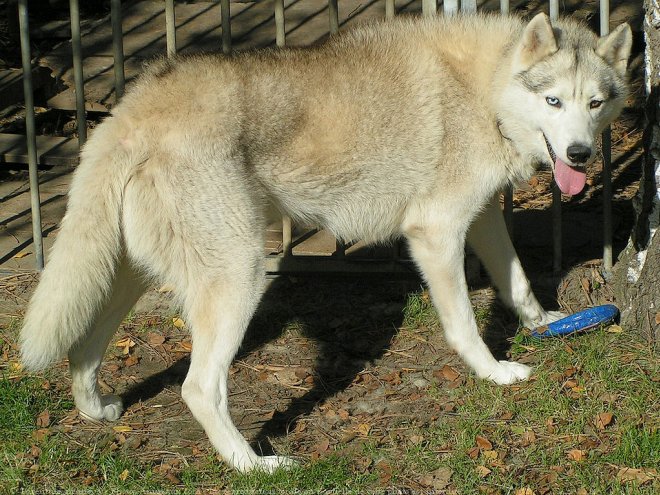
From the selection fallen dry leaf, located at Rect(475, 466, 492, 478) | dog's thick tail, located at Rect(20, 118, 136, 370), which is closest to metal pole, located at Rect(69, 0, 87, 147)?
dog's thick tail, located at Rect(20, 118, 136, 370)

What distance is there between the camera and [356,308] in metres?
5.81

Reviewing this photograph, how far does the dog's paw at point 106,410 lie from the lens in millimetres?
4594

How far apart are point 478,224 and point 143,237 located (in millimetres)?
2123

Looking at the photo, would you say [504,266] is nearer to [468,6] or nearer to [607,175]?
[607,175]

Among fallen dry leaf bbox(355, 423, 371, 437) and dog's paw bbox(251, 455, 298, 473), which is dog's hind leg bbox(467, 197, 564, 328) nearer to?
fallen dry leaf bbox(355, 423, 371, 437)

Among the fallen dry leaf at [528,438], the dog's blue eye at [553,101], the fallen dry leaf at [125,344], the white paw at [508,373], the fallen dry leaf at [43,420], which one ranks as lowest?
the fallen dry leaf at [125,344]

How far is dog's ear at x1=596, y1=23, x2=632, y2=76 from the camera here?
4719 mm

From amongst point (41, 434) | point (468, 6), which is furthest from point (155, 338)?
point (468, 6)

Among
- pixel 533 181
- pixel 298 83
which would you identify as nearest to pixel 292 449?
pixel 298 83

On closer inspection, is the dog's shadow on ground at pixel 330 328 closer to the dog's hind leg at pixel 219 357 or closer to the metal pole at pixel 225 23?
the dog's hind leg at pixel 219 357

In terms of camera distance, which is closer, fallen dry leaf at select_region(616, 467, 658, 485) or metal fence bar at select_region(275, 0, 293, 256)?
fallen dry leaf at select_region(616, 467, 658, 485)

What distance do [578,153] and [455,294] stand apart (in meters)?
0.99

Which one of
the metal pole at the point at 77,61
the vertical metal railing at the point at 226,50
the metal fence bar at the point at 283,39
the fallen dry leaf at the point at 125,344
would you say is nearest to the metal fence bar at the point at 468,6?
the vertical metal railing at the point at 226,50

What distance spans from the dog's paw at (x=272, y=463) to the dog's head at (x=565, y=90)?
1976mm
